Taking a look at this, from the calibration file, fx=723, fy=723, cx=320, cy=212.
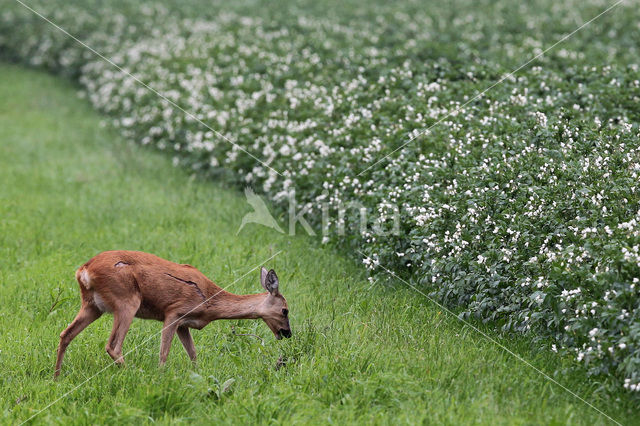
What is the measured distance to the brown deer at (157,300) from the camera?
195 inches

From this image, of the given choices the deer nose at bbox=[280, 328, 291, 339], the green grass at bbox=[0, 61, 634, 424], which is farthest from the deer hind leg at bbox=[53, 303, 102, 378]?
the deer nose at bbox=[280, 328, 291, 339]

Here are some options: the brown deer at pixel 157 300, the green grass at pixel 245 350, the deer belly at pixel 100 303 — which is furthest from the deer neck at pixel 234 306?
the deer belly at pixel 100 303

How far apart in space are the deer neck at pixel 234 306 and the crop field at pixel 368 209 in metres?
0.39

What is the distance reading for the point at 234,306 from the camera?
5.27 m

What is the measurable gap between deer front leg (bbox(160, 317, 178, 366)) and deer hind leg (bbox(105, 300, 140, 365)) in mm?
244

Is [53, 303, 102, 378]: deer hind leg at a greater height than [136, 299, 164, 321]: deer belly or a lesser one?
lesser

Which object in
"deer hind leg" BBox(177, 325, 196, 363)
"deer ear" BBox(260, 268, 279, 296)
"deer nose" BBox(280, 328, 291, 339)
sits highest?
"deer ear" BBox(260, 268, 279, 296)

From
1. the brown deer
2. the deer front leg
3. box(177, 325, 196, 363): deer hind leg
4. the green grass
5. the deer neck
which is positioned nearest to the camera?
the green grass

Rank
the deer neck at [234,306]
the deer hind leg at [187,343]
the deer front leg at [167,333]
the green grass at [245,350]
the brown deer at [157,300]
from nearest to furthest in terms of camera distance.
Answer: the green grass at [245,350] → the brown deer at [157,300] → the deer front leg at [167,333] → the deer neck at [234,306] → the deer hind leg at [187,343]

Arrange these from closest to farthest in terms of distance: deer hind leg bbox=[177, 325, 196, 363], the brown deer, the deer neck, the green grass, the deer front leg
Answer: the green grass < the brown deer < the deer front leg < the deer neck < deer hind leg bbox=[177, 325, 196, 363]

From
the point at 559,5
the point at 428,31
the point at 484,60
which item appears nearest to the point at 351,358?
the point at 484,60

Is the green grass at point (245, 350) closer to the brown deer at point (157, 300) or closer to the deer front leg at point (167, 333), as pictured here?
the deer front leg at point (167, 333)

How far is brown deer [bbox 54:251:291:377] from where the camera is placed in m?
4.96

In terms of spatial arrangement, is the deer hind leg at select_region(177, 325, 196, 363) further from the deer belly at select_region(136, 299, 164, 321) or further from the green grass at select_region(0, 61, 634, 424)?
the deer belly at select_region(136, 299, 164, 321)
